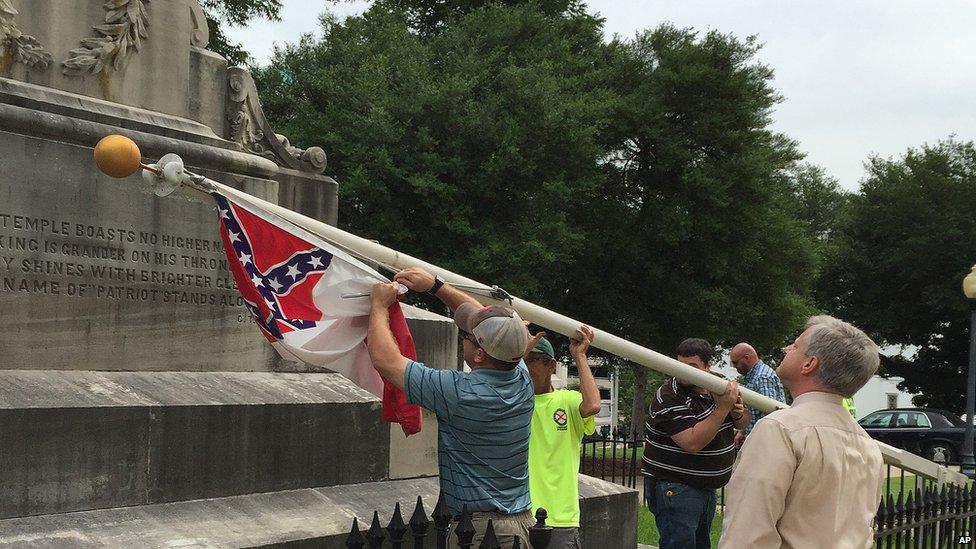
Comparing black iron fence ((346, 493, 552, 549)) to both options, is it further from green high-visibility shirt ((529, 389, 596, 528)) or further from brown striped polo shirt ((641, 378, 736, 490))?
brown striped polo shirt ((641, 378, 736, 490))

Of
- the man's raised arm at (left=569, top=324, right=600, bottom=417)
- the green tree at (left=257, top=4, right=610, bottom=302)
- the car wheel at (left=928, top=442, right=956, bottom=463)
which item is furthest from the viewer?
the car wheel at (left=928, top=442, right=956, bottom=463)

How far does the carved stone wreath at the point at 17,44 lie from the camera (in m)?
6.40

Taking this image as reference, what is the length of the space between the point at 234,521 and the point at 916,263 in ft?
122

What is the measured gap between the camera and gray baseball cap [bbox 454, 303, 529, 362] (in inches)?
168

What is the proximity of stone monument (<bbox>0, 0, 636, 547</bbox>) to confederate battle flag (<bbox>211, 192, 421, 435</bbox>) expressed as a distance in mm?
1235

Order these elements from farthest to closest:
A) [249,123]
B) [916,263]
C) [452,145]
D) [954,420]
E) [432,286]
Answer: [916,263], [954,420], [452,145], [249,123], [432,286]

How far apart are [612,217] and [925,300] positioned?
17145mm

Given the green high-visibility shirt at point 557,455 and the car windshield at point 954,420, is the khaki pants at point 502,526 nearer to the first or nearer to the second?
the green high-visibility shirt at point 557,455

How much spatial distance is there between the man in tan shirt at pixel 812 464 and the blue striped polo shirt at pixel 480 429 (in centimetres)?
101

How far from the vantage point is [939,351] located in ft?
133

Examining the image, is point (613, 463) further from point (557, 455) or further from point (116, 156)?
point (116, 156)

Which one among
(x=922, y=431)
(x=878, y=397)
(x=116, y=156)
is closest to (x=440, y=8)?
(x=922, y=431)

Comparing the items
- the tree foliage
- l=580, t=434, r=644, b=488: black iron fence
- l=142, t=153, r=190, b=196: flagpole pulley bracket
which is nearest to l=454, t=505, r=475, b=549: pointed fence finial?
l=142, t=153, r=190, b=196: flagpole pulley bracket

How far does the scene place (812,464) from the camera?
142 inches
